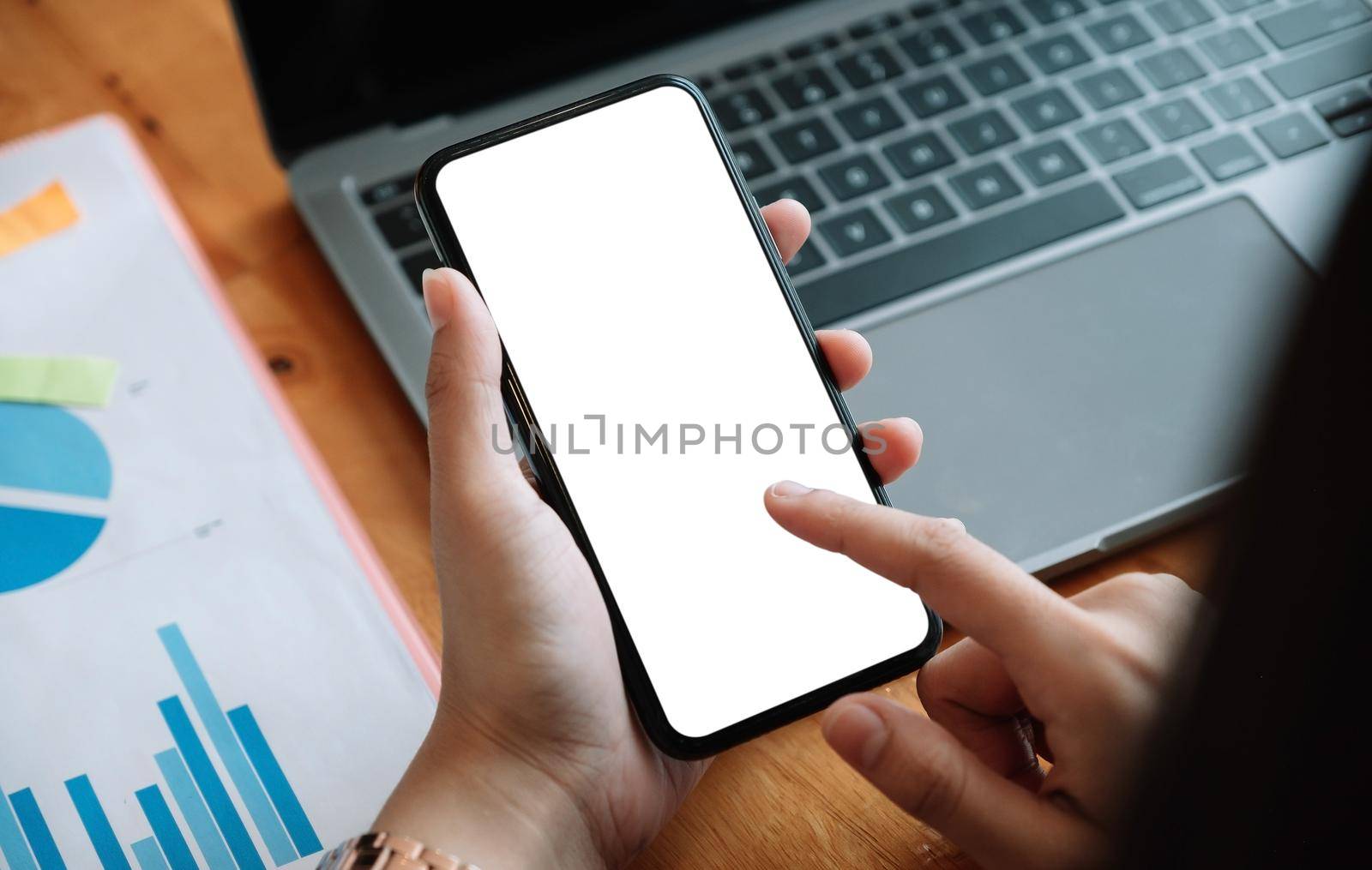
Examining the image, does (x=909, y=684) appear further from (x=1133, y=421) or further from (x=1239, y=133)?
(x=1239, y=133)

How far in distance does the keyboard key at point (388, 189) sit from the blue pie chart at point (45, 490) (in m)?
0.18

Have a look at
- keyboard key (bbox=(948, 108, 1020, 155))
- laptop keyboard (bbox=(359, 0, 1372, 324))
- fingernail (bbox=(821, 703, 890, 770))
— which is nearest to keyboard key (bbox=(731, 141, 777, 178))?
laptop keyboard (bbox=(359, 0, 1372, 324))

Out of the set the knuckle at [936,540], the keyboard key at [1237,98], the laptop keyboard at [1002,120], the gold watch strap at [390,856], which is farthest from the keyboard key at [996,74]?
the gold watch strap at [390,856]

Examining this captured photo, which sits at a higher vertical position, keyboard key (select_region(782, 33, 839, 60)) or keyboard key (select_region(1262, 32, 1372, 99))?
keyboard key (select_region(782, 33, 839, 60))

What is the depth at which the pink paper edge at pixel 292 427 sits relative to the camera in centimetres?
44

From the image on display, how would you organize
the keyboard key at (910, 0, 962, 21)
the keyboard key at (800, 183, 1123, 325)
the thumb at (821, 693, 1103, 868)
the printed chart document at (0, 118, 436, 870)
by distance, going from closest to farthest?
the thumb at (821, 693, 1103, 868) → the printed chart document at (0, 118, 436, 870) → the keyboard key at (800, 183, 1123, 325) → the keyboard key at (910, 0, 962, 21)

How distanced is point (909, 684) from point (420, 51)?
404mm

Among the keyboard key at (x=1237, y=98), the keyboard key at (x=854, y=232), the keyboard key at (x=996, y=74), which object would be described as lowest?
the keyboard key at (x=1237, y=98)

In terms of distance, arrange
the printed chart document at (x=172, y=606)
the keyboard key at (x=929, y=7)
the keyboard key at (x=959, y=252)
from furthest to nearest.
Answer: the keyboard key at (x=929, y=7)
the keyboard key at (x=959, y=252)
the printed chart document at (x=172, y=606)

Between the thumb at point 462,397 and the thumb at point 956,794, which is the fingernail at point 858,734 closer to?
the thumb at point 956,794

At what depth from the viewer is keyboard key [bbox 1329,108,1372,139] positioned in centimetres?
56

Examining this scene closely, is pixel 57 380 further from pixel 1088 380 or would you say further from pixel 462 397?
pixel 1088 380

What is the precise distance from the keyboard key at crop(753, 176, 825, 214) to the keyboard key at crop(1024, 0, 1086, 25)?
0.19m

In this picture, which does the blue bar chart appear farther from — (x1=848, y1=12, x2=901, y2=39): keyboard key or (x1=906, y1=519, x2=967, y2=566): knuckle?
(x1=848, y1=12, x2=901, y2=39): keyboard key
